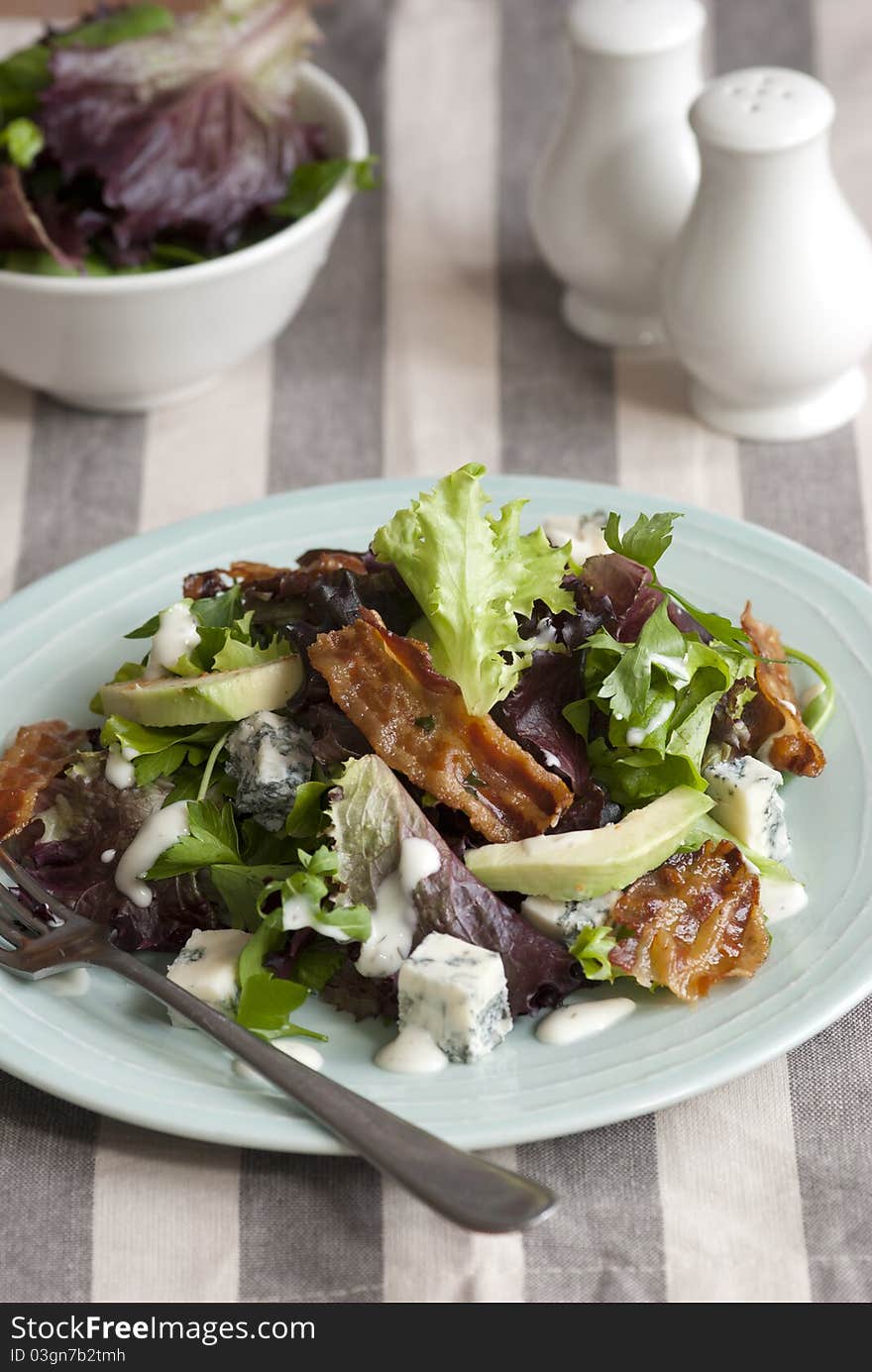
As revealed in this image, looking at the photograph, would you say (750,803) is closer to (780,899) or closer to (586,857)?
(780,899)

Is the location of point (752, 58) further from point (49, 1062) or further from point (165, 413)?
point (49, 1062)

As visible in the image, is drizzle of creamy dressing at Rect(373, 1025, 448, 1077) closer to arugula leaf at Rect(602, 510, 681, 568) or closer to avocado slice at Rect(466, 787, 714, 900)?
avocado slice at Rect(466, 787, 714, 900)

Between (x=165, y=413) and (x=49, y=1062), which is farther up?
(x=49, y=1062)

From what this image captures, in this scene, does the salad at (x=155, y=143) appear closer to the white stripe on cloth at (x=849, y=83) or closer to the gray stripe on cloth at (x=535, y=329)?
the gray stripe on cloth at (x=535, y=329)

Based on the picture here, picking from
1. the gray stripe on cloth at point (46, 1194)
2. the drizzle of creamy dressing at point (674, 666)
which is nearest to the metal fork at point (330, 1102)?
the gray stripe on cloth at point (46, 1194)

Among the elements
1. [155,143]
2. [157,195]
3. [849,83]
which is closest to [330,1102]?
[157,195]

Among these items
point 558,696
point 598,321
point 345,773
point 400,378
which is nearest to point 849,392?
point 598,321
